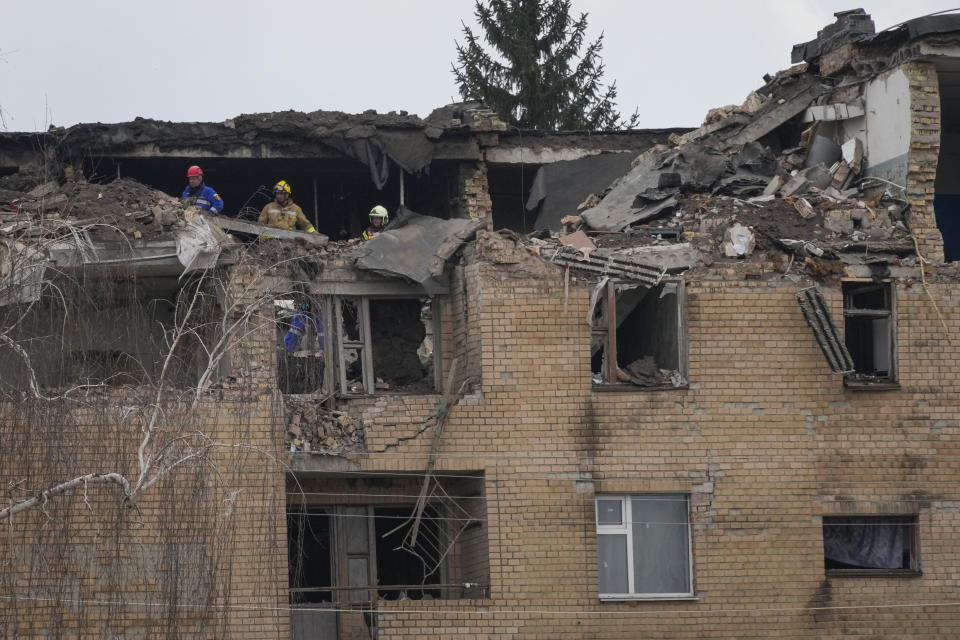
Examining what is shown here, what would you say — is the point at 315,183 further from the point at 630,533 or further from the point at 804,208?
the point at 630,533

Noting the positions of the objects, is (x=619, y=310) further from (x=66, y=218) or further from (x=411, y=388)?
(x=66, y=218)

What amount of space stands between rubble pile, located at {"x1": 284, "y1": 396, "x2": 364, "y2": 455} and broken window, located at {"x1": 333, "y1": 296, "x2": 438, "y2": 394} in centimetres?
51

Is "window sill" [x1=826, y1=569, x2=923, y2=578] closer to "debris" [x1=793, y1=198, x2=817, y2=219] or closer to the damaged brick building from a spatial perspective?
the damaged brick building

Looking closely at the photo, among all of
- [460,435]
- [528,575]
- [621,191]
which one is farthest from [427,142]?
[528,575]

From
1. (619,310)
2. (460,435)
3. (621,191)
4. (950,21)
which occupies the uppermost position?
(950,21)

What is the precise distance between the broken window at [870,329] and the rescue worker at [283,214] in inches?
279

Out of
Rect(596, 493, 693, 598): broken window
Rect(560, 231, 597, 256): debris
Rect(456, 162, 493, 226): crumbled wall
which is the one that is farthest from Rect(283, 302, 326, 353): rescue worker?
Rect(456, 162, 493, 226): crumbled wall

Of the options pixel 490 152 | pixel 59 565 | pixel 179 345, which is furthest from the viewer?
pixel 490 152

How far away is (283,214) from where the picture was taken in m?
22.8

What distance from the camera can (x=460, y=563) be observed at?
21.6m

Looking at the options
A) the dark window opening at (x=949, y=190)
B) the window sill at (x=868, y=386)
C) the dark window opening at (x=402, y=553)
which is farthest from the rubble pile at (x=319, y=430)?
the dark window opening at (x=949, y=190)

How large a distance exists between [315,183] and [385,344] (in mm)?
4160

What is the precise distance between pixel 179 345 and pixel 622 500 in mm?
5619

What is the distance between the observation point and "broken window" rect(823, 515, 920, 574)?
835 inches
